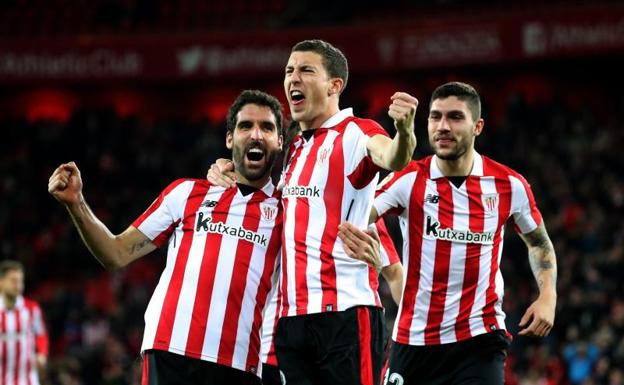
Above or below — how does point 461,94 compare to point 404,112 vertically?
above

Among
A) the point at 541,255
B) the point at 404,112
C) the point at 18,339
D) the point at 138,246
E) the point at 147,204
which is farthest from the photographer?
the point at 147,204

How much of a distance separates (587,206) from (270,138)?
11.6 m

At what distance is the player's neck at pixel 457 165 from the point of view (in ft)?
21.2

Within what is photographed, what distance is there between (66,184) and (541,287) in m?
2.84

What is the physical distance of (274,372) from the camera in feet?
20.0

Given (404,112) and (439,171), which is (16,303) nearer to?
(439,171)

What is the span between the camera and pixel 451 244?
6.29 metres

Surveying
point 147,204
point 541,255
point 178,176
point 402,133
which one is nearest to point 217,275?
point 402,133

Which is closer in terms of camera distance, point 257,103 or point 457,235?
point 257,103

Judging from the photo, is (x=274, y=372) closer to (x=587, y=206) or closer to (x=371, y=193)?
(x=371, y=193)

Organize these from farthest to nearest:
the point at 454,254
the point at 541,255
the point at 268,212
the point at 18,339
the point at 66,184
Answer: the point at 18,339, the point at 541,255, the point at 454,254, the point at 268,212, the point at 66,184

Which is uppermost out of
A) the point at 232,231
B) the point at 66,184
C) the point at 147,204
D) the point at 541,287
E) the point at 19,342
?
the point at 66,184

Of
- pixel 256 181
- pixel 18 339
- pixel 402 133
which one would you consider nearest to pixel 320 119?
pixel 256 181

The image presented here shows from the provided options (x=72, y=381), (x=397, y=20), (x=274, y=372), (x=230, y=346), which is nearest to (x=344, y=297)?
(x=230, y=346)
